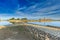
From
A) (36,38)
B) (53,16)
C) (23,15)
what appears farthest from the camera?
(23,15)

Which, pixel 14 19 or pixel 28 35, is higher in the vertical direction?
pixel 14 19

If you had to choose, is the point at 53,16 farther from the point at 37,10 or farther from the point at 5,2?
the point at 5,2

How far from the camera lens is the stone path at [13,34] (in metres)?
2.84

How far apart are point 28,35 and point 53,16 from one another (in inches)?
30.4

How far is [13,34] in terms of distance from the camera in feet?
9.72

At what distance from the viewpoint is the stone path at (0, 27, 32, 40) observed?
284cm

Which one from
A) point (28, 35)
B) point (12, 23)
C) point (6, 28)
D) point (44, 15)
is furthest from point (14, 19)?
point (44, 15)

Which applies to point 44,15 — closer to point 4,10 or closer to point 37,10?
A: point 37,10

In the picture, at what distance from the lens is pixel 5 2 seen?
3055 mm

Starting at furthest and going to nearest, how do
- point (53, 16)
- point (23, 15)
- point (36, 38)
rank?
point (23, 15), point (53, 16), point (36, 38)

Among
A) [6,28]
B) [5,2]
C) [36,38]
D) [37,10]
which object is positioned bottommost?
[36,38]

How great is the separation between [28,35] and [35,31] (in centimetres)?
22

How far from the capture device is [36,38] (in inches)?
102

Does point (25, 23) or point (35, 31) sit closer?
point (35, 31)
